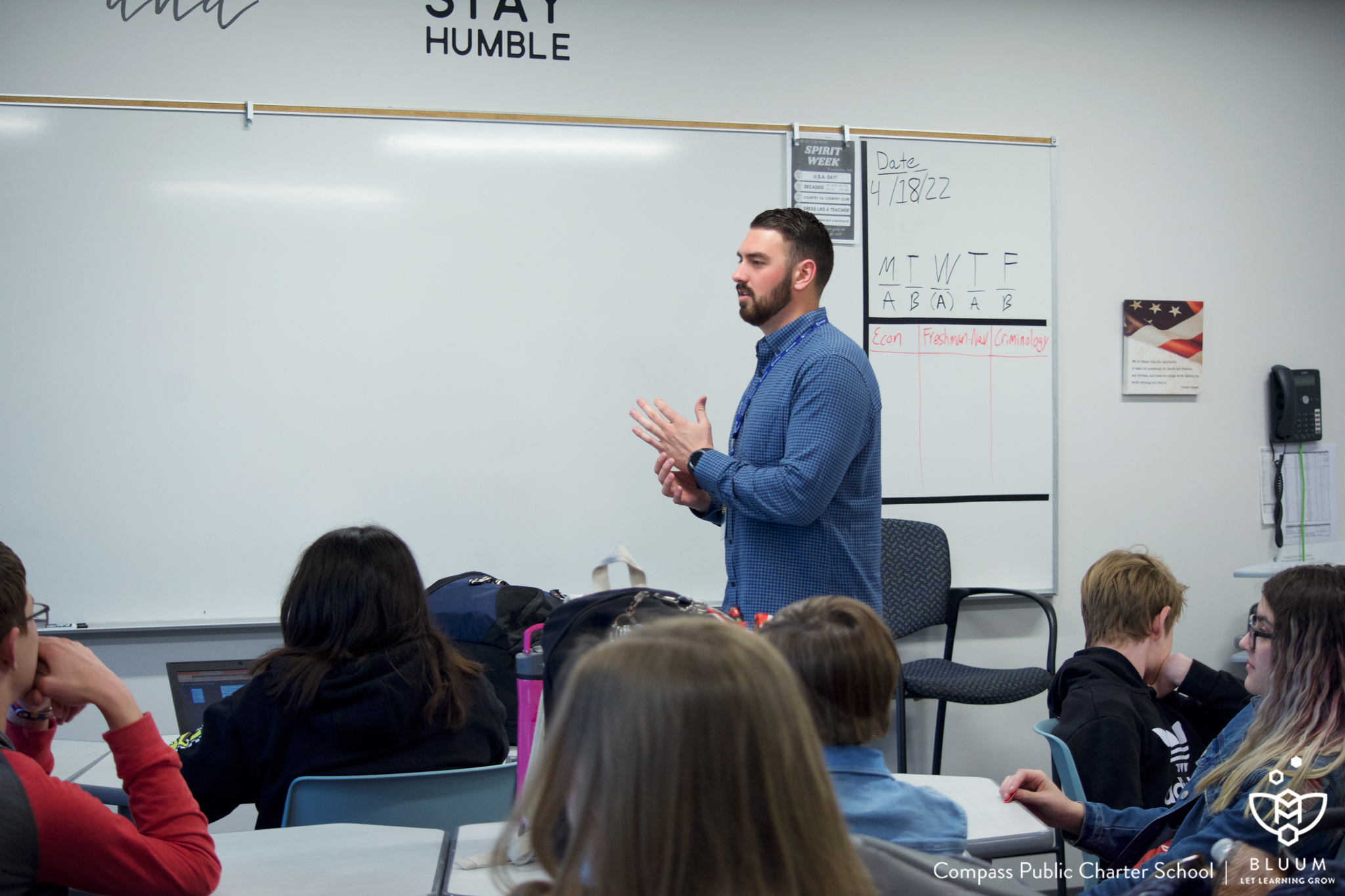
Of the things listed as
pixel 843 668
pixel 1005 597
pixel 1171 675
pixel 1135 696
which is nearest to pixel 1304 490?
pixel 1005 597

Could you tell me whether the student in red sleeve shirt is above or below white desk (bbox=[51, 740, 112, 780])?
above

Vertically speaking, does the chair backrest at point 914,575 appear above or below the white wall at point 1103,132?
below

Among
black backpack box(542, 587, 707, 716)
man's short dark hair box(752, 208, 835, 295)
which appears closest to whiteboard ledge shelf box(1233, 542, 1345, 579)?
man's short dark hair box(752, 208, 835, 295)

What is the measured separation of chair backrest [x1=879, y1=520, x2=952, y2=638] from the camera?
3.04m

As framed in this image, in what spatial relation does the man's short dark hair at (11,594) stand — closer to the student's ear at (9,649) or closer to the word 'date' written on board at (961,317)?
the student's ear at (9,649)

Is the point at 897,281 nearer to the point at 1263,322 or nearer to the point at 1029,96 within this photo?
the point at 1029,96

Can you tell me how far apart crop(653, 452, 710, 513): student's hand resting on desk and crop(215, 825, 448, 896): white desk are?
3.19 feet

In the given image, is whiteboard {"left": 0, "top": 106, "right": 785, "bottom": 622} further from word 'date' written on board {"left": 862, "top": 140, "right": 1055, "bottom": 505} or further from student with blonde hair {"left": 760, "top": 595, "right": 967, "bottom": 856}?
student with blonde hair {"left": 760, "top": 595, "right": 967, "bottom": 856}

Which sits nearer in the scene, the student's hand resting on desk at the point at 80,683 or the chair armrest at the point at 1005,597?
the student's hand resting on desk at the point at 80,683

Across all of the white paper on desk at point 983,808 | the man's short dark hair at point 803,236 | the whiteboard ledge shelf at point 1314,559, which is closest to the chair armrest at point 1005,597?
the whiteboard ledge shelf at point 1314,559

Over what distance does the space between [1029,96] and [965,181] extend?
16.7 inches

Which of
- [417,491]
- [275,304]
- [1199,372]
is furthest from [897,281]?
[275,304]

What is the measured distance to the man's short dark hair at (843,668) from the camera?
1.10 metres

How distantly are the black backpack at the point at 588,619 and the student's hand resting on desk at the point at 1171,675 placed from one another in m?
1.43
